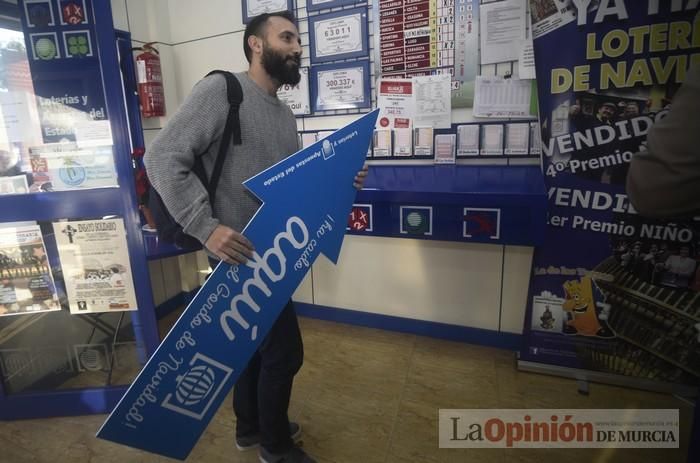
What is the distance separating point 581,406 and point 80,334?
2399mm

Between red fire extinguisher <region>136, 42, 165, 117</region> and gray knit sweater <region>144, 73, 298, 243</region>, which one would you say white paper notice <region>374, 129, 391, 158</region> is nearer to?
gray knit sweater <region>144, 73, 298, 243</region>

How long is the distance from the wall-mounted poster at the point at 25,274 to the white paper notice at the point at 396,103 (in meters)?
1.76

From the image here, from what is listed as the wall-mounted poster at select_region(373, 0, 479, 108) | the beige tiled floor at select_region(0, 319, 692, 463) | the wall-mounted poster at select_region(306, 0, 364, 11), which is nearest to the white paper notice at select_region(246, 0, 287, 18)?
the wall-mounted poster at select_region(306, 0, 364, 11)

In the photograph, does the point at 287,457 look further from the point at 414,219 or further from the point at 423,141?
the point at 423,141

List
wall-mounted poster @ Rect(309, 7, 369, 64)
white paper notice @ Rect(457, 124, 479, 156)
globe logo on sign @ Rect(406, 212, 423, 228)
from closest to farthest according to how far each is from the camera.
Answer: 1. globe logo on sign @ Rect(406, 212, 423, 228)
2. white paper notice @ Rect(457, 124, 479, 156)
3. wall-mounted poster @ Rect(309, 7, 369, 64)

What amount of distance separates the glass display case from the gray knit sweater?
2.31 feet

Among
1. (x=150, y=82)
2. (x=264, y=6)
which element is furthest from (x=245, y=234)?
(x=150, y=82)

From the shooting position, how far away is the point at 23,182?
171 centimetres

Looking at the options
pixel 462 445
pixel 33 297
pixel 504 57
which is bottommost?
pixel 462 445

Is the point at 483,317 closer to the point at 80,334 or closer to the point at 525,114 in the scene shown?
the point at 525,114

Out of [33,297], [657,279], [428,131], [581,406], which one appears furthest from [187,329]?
[657,279]

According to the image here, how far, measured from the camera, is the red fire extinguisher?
2.47m

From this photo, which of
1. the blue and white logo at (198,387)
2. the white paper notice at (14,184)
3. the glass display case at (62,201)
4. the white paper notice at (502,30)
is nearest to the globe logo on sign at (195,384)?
the blue and white logo at (198,387)

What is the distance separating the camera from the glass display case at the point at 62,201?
1.57m
